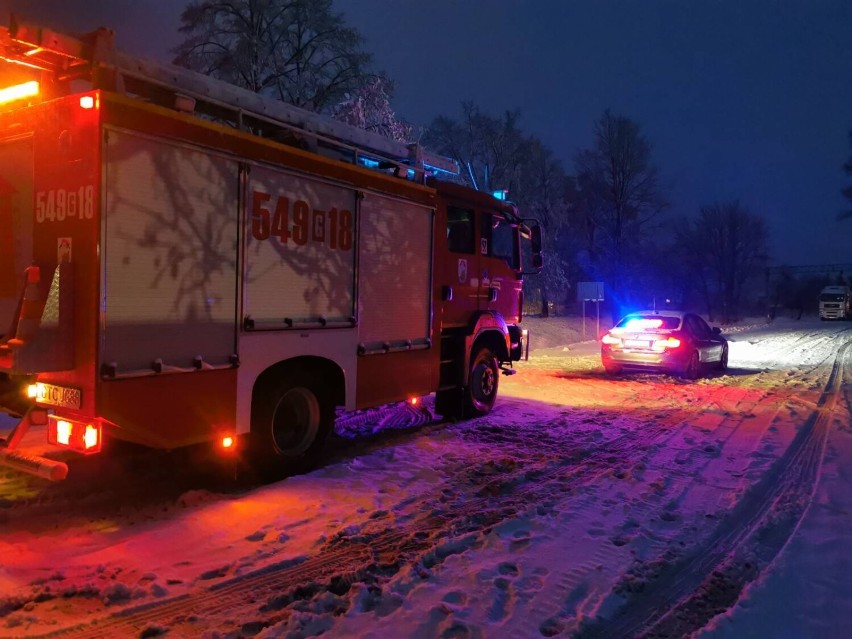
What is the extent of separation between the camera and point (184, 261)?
4.81 metres

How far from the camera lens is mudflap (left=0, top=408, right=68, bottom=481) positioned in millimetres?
4246

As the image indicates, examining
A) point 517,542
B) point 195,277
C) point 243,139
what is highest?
point 243,139

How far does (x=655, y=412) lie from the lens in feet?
31.7

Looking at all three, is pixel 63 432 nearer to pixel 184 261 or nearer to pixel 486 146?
pixel 184 261

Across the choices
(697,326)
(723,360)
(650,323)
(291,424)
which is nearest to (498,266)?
(291,424)

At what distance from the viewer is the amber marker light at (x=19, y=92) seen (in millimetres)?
4734

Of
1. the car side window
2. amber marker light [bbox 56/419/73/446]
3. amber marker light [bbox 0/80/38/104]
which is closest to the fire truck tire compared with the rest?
amber marker light [bbox 56/419/73/446]

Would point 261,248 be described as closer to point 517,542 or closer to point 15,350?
point 15,350

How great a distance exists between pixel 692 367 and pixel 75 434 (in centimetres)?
1225

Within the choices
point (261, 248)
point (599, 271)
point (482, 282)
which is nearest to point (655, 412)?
point (482, 282)

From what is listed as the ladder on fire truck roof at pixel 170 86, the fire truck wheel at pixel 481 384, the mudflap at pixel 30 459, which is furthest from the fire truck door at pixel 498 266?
the mudflap at pixel 30 459

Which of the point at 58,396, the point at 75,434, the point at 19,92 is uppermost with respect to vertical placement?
the point at 19,92

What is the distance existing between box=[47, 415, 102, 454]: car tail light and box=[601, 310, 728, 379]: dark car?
11.2m

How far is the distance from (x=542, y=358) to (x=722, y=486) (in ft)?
41.8
